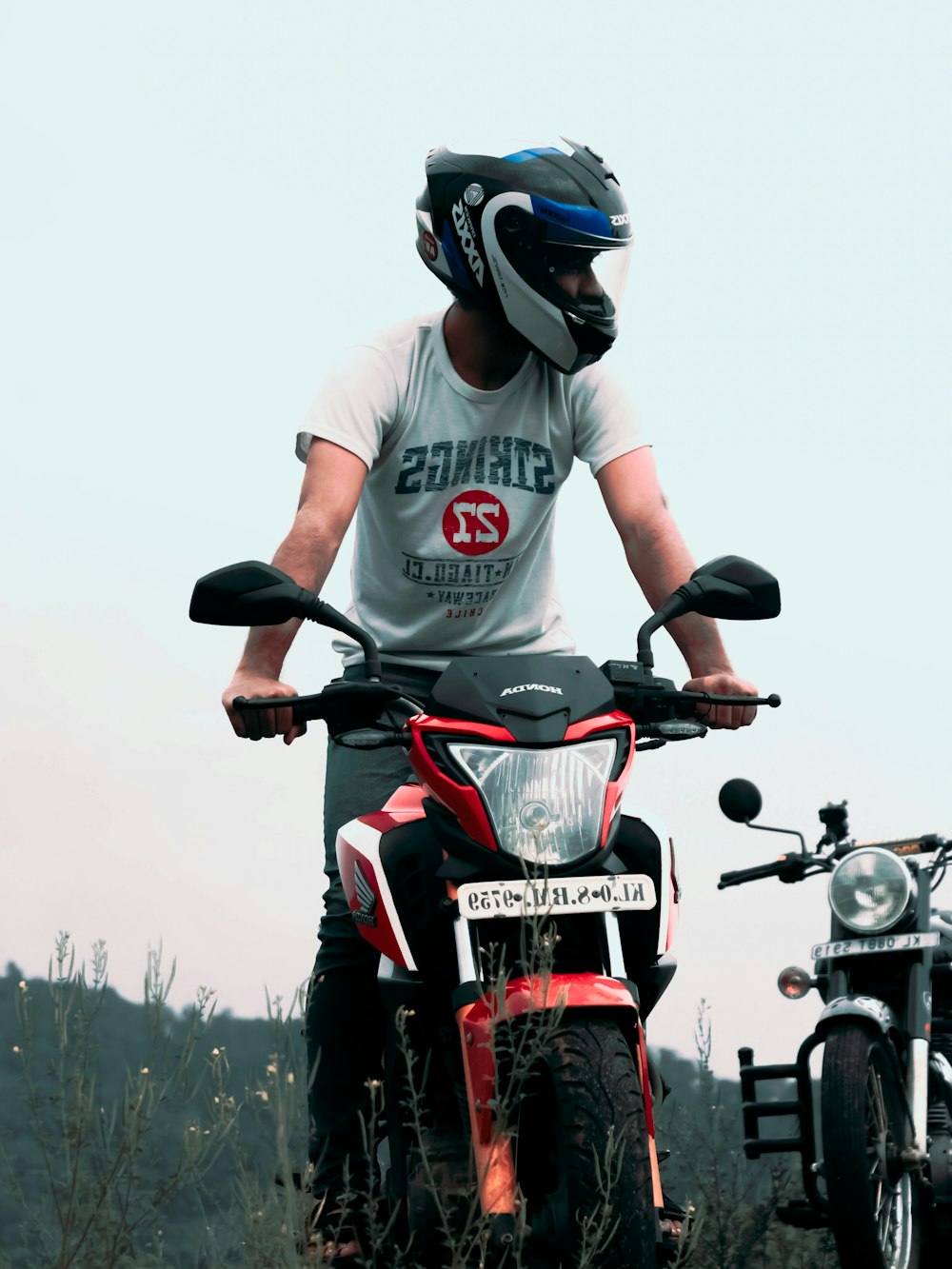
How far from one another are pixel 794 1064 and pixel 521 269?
10.3ft

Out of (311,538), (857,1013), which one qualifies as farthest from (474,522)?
(857,1013)

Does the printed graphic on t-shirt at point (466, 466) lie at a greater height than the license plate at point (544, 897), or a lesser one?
greater

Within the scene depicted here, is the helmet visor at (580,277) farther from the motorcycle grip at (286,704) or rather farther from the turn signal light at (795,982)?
the turn signal light at (795,982)

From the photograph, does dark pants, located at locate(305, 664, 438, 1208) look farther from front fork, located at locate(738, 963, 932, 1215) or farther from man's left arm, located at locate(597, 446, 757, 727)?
front fork, located at locate(738, 963, 932, 1215)

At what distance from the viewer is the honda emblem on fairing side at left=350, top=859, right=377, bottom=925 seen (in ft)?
12.6

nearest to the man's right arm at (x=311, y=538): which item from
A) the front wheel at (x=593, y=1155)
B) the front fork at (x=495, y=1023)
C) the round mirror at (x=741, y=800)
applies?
the front fork at (x=495, y=1023)

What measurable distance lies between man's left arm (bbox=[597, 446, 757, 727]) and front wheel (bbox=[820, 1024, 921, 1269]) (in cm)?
190

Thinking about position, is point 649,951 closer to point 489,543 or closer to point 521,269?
point 489,543

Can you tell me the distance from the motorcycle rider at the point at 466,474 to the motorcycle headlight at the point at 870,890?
2.10 m

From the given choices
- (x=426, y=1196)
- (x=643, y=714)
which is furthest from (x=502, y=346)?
(x=426, y=1196)

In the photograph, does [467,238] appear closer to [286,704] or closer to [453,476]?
[453,476]

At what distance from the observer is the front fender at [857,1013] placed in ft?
20.2

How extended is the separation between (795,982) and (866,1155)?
3.33ft

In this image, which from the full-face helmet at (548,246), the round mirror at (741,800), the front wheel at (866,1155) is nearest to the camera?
the full-face helmet at (548,246)
